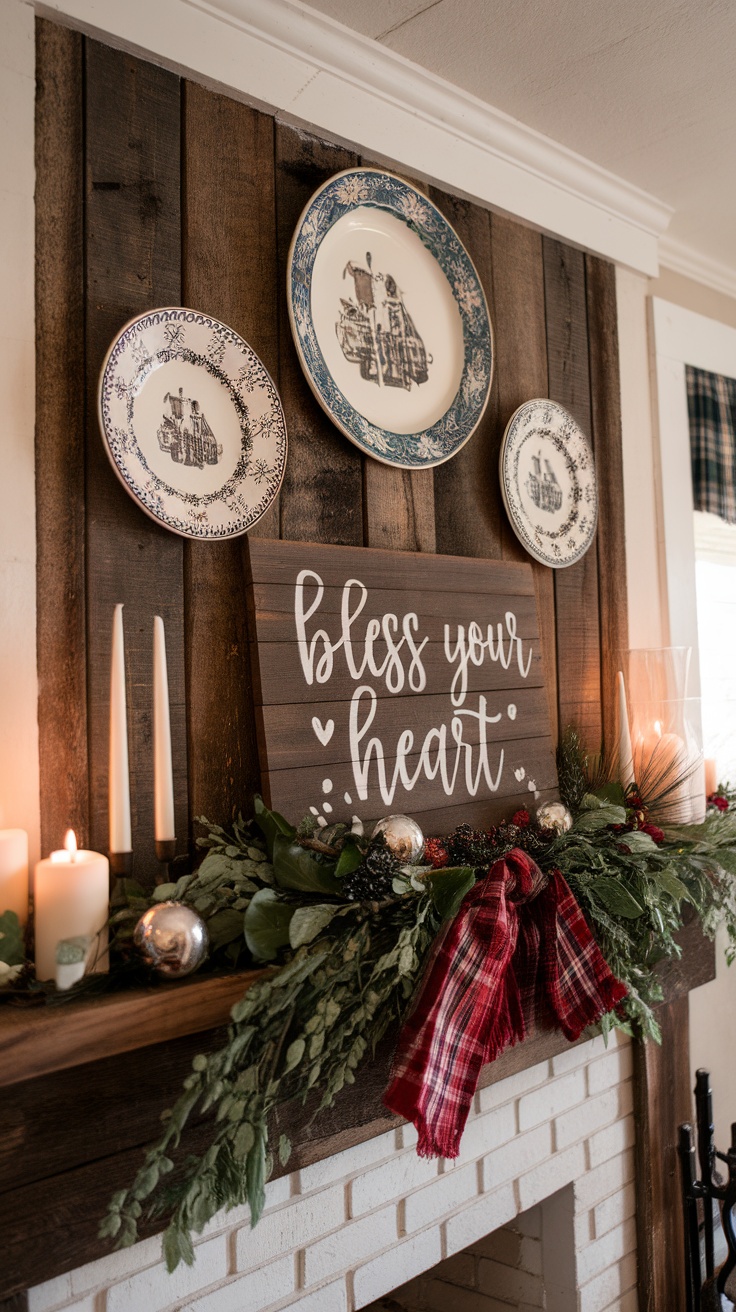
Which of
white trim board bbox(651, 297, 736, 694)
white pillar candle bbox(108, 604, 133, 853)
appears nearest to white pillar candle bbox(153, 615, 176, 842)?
white pillar candle bbox(108, 604, 133, 853)

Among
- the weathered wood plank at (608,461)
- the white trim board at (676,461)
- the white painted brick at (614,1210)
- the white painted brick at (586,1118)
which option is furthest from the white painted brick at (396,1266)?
the white trim board at (676,461)

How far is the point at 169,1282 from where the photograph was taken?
1.09m

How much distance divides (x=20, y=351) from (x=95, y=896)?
0.63 m

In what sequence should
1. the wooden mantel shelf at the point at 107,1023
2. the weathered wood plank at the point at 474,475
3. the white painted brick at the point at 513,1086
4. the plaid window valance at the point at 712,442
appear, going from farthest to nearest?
the plaid window valance at the point at 712,442 → the weathered wood plank at the point at 474,475 → the white painted brick at the point at 513,1086 → the wooden mantel shelf at the point at 107,1023

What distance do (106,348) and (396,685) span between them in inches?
24.5

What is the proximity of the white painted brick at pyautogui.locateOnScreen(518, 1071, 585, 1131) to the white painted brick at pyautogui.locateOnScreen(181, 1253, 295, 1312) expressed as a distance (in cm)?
51

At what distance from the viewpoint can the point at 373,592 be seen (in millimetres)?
1427

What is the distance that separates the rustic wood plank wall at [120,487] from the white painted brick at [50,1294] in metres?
0.07

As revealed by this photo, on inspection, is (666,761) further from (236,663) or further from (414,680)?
(236,663)

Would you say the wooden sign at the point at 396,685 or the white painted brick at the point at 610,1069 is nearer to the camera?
the wooden sign at the point at 396,685

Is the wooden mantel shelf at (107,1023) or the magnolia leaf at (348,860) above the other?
the magnolia leaf at (348,860)

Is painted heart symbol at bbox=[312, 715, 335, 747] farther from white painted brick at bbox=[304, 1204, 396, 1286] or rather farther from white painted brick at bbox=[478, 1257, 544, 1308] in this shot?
white painted brick at bbox=[478, 1257, 544, 1308]

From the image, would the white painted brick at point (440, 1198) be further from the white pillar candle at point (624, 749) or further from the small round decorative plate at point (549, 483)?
the small round decorative plate at point (549, 483)

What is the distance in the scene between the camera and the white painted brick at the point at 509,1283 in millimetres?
1724
